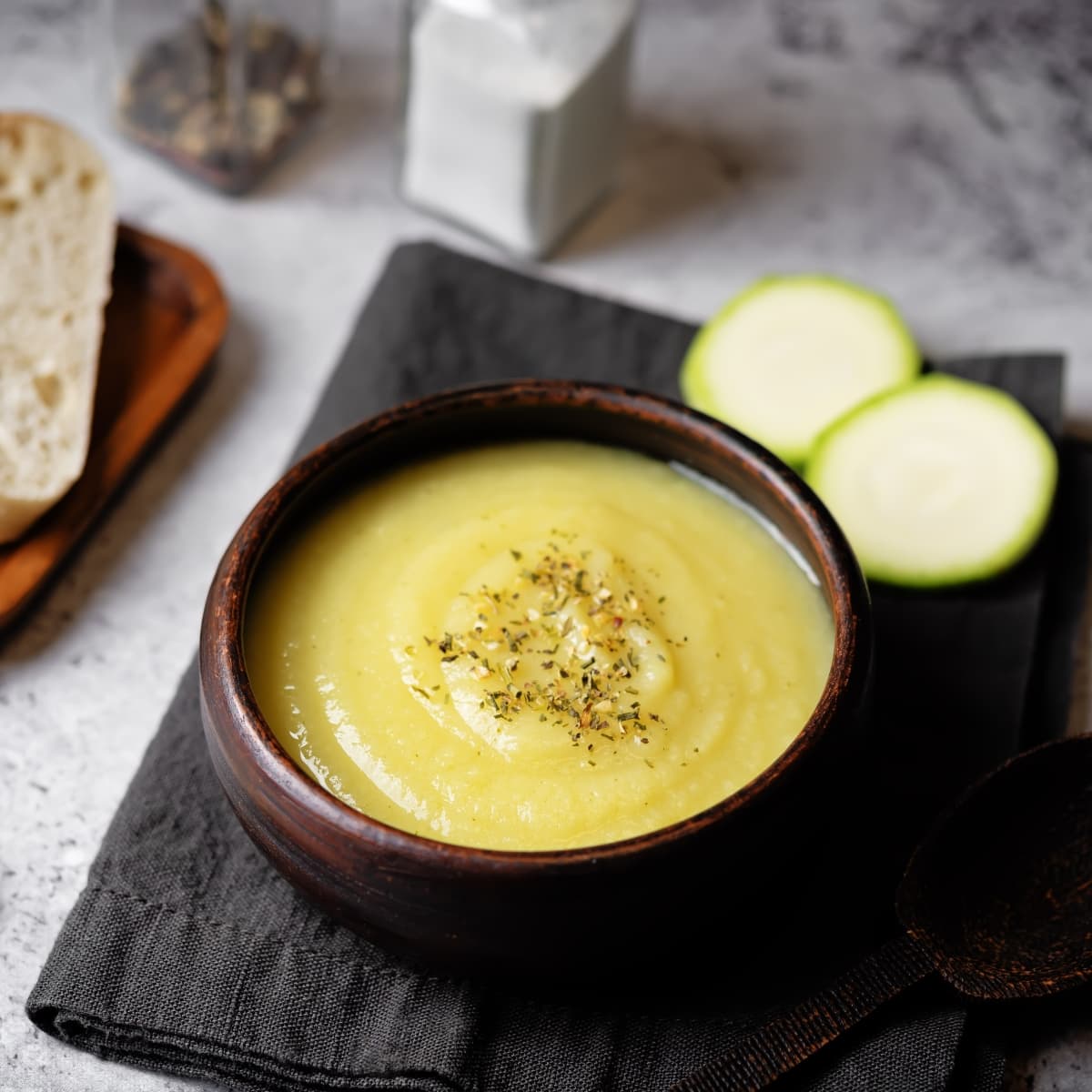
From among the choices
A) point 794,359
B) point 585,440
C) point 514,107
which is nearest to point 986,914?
point 585,440

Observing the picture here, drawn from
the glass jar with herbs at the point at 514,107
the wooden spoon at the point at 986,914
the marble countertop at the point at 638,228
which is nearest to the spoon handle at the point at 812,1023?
the wooden spoon at the point at 986,914

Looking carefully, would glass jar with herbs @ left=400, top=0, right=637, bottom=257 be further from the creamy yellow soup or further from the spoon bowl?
the spoon bowl

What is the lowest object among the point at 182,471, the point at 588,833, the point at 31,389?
the point at 182,471

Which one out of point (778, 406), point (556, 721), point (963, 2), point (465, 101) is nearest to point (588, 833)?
point (556, 721)

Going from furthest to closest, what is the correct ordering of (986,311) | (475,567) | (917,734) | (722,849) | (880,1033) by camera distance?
(986,311), (917,734), (475,567), (880,1033), (722,849)

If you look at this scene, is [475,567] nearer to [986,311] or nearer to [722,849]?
[722,849]

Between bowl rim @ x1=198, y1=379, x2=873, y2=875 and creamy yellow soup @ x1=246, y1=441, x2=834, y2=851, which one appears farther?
creamy yellow soup @ x1=246, y1=441, x2=834, y2=851

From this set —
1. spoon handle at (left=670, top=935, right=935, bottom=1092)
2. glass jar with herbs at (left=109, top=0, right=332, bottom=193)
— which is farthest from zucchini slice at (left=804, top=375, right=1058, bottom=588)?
glass jar with herbs at (left=109, top=0, right=332, bottom=193)
